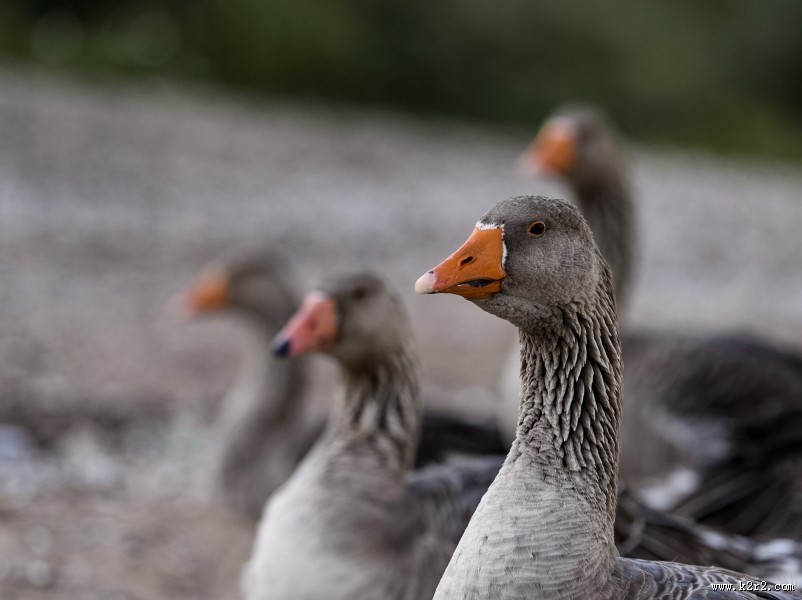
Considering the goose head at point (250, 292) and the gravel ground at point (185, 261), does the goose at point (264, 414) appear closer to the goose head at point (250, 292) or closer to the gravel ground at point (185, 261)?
the goose head at point (250, 292)

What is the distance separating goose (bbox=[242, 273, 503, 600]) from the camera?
4.06 meters

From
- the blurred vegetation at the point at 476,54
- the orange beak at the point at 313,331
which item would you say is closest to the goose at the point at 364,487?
the orange beak at the point at 313,331

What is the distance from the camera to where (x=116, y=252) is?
11.8 metres

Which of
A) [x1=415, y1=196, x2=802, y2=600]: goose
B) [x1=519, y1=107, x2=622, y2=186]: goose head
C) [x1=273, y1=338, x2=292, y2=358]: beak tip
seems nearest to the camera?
[x1=415, y1=196, x2=802, y2=600]: goose

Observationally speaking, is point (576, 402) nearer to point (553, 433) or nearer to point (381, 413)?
point (553, 433)

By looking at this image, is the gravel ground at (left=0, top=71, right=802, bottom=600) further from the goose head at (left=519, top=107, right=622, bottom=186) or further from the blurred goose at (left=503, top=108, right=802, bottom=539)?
the goose head at (left=519, top=107, right=622, bottom=186)

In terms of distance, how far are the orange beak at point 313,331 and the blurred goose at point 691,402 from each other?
143cm

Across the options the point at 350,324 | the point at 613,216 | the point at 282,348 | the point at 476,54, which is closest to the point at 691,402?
the point at 613,216

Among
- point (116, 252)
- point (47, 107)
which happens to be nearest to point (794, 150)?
point (47, 107)

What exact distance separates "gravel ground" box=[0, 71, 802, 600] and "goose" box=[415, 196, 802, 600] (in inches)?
86.4

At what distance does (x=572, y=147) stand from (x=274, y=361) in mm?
2376

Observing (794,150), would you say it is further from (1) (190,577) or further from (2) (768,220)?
(1) (190,577)

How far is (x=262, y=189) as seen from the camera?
51.2ft

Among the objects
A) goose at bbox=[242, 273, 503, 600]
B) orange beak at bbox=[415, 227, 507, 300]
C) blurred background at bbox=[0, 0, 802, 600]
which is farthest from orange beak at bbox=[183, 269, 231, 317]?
orange beak at bbox=[415, 227, 507, 300]
